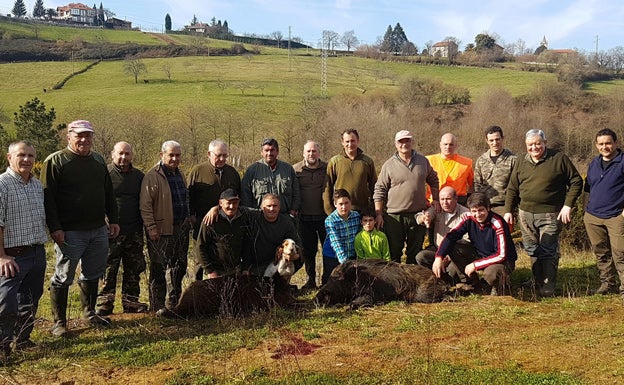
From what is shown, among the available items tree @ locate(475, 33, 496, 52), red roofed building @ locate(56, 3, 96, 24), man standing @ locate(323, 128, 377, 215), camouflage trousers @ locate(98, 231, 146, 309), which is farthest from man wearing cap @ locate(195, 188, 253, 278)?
red roofed building @ locate(56, 3, 96, 24)

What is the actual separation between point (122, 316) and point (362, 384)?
3334 mm

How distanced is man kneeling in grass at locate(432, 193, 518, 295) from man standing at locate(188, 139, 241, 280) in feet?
9.41

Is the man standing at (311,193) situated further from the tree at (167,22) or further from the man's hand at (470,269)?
the tree at (167,22)

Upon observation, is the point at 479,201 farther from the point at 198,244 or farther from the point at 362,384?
the point at 198,244

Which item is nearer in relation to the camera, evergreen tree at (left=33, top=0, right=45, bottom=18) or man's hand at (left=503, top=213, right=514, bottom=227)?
man's hand at (left=503, top=213, right=514, bottom=227)

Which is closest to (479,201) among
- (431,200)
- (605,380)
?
(431,200)

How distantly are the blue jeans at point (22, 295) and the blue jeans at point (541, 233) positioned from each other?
18.2 feet

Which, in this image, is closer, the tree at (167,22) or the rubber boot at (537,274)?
the rubber boot at (537,274)

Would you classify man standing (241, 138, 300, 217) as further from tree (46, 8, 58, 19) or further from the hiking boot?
tree (46, 8, 58, 19)

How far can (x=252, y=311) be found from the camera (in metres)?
5.53

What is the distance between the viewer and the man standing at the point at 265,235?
6051 millimetres

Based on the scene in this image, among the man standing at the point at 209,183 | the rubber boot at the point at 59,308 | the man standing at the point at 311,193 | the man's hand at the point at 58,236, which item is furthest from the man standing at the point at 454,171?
the rubber boot at the point at 59,308

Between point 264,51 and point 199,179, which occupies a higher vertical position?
point 264,51

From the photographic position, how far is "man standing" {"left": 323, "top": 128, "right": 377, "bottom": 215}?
6672 mm
